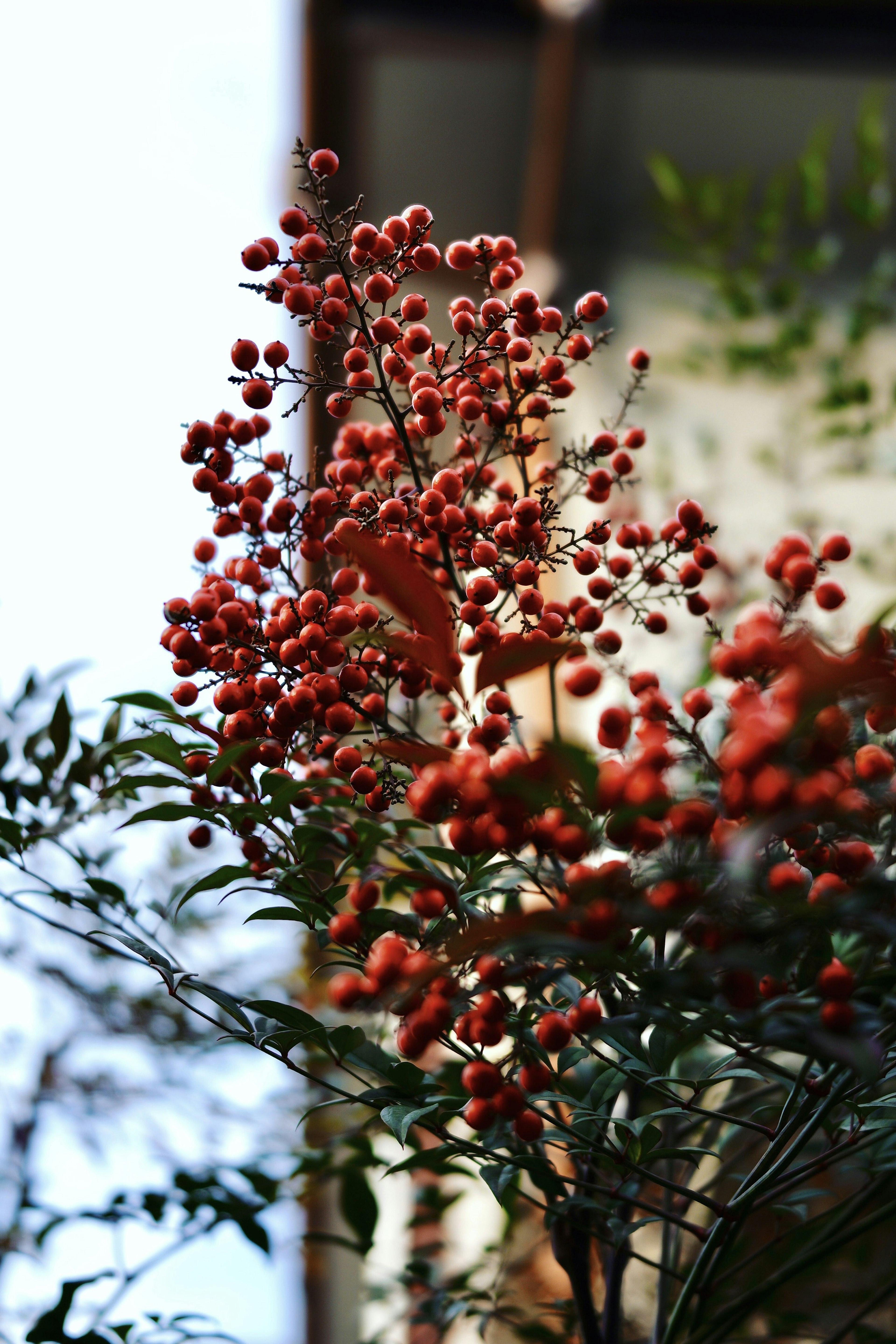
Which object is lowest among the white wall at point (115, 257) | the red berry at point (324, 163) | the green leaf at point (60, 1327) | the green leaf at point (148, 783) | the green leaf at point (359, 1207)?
the green leaf at point (60, 1327)

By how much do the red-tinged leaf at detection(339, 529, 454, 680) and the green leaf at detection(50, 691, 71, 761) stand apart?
1.09 feet

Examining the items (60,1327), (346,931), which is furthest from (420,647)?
(60,1327)

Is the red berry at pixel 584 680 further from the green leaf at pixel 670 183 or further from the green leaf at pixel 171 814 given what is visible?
the green leaf at pixel 670 183

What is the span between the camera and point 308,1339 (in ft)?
5.57

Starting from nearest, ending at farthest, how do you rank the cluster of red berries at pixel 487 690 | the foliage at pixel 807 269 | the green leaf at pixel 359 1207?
1. the cluster of red berries at pixel 487 690
2. the green leaf at pixel 359 1207
3. the foliage at pixel 807 269

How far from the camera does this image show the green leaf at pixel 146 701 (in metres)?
0.54

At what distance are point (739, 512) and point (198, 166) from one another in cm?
133

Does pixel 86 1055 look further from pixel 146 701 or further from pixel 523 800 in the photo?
pixel 523 800

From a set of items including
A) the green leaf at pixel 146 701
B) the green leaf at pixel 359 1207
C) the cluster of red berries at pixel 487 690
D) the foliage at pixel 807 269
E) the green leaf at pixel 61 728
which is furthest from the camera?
the foliage at pixel 807 269

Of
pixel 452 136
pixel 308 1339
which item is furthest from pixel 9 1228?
pixel 452 136

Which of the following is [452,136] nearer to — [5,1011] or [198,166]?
[198,166]

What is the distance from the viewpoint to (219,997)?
0.49 m

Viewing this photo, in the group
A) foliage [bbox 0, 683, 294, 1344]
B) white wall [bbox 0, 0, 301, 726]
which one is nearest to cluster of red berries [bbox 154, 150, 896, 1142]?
foliage [bbox 0, 683, 294, 1344]

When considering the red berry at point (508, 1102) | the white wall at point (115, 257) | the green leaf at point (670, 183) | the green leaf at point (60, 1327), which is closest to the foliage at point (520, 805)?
the red berry at point (508, 1102)
